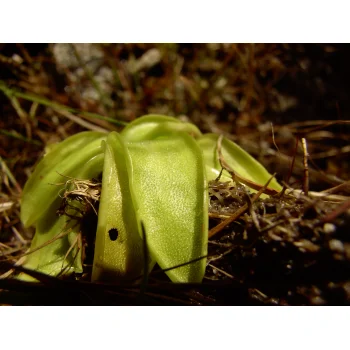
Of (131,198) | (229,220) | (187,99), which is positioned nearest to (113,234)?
(131,198)

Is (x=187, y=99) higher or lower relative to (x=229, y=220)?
higher

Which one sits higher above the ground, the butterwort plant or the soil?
the soil

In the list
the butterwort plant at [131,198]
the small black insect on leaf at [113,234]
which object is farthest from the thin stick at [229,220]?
the small black insect on leaf at [113,234]

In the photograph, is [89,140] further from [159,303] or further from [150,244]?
[159,303]

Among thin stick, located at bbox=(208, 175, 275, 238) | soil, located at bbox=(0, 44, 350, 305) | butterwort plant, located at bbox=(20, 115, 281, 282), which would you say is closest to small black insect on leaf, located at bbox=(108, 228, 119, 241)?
butterwort plant, located at bbox=(20, 115, 281, 282)

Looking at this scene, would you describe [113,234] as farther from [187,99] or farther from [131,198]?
[187,99]

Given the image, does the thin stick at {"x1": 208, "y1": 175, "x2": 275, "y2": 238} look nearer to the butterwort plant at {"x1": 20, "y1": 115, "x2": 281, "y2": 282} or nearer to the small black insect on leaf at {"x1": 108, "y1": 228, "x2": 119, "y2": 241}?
the butterwort plant at {"x1": 20, "y1": 115, "x2": 281, "y2": 282}

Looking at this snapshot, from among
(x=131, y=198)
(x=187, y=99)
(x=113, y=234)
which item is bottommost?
(x=113, y=234)

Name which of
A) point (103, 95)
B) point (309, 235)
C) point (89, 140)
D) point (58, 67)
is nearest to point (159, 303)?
point (309, 235)
